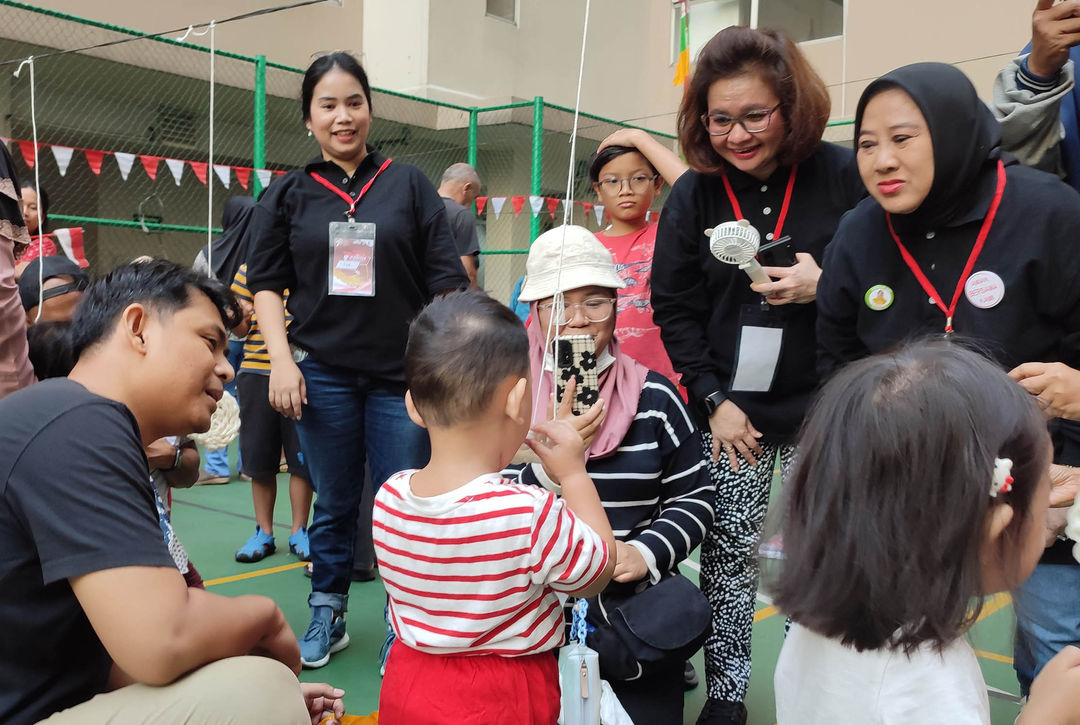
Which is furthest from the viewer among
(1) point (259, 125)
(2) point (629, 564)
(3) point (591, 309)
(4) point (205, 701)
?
(1) point (259, 125)

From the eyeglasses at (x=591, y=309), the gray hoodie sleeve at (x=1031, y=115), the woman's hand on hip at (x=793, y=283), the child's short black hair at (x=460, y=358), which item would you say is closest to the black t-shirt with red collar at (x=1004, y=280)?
the gray hoodie sleeve at (x=1031, y=115)

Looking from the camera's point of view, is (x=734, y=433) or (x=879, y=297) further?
(x=734, y=433)

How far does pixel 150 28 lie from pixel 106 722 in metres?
8.94

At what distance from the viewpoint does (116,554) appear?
134cm

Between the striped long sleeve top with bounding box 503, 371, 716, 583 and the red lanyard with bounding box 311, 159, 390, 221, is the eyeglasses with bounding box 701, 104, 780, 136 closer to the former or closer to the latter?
the striped long sleeve top with bounding box 503, 371, 716, 583

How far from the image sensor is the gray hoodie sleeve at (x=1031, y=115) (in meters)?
1.86

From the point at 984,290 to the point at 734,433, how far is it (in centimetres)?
76

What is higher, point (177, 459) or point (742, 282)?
point (742, 282)

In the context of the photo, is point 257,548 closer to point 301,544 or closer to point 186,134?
point 301,544

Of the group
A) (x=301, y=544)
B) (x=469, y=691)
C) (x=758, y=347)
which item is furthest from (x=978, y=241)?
(x=301, y=544)

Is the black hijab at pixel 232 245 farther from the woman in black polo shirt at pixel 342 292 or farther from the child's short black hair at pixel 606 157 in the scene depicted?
the child's short black hair at pixel 606 157

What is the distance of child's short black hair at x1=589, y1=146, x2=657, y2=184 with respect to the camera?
304 centimetres

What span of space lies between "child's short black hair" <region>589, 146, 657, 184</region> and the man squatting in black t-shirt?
5.49 ft

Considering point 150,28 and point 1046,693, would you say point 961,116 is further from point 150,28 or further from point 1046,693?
point 150,28
